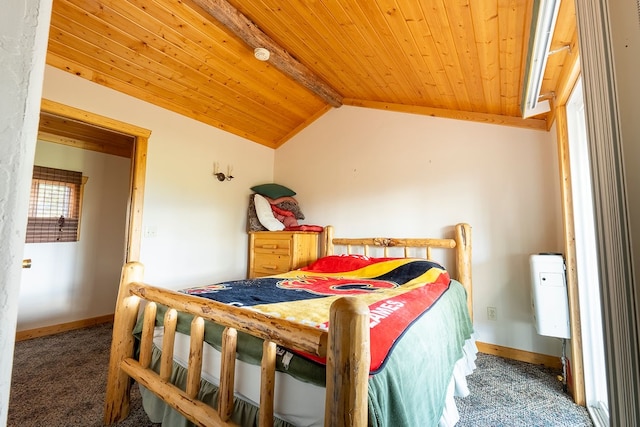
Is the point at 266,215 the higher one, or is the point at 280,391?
the point at 266,215

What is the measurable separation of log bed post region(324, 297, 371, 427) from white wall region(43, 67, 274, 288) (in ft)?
8.34

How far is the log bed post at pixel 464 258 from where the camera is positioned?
2432 millimetres

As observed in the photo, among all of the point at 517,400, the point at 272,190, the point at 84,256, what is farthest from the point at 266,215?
the point at 517,400

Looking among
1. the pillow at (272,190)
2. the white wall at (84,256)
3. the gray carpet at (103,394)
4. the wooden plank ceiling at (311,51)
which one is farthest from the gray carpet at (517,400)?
the white wall at (84,256)

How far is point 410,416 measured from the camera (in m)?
0.91

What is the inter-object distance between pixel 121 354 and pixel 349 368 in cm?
144

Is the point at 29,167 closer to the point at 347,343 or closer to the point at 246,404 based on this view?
the point at 347,343

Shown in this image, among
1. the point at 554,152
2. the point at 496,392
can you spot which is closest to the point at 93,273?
the point at 496,392

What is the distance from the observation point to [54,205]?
313 centimetres

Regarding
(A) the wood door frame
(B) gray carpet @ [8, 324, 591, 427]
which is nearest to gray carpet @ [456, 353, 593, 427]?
(B) gray carpet @ [8, 324, 591, 427]

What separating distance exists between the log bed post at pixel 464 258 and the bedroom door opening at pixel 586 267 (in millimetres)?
778

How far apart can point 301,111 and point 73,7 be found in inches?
85.8

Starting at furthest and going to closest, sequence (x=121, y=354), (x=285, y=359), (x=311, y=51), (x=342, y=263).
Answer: (x=342, y=263)
(x=311, y=51)
(x=121, y=354)
(x=285, y=359)

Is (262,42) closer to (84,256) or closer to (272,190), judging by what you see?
(272,190)
